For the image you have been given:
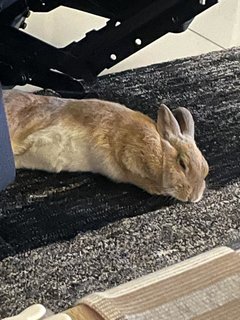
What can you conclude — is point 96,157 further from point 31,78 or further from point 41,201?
point 31,78

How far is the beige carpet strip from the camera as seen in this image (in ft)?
2.47

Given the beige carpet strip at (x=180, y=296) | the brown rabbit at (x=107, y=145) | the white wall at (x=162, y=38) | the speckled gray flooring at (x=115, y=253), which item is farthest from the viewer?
the white wall at (x=162, y=38)

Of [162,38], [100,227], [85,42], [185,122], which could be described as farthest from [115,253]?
[162,38]

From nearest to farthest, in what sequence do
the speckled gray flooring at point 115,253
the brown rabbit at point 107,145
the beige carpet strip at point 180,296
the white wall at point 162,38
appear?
the beige carpet strip at point 180,296 < the speckled gray flooring at point 115,253 < the brown rabbit at point 107,145 < the white wall at point 162,38

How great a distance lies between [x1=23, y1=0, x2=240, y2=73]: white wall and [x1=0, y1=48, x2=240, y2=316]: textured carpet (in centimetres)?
36

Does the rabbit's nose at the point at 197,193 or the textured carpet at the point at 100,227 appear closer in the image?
the textured carpet at the point at 100,227

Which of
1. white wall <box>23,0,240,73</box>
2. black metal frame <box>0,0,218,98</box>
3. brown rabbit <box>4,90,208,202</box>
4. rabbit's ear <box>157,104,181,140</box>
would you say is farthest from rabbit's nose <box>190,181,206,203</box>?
white wall <box>23,0,240,73</box>

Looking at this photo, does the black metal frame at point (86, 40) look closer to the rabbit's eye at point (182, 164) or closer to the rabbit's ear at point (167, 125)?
the rabbit's ear at point (167, 125)

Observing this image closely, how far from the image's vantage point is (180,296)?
781 mm

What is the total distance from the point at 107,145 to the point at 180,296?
0.78 m

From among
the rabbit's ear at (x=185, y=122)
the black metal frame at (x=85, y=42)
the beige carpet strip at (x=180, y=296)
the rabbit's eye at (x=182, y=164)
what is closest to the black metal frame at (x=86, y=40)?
the black metal frame at (x=85, y=42)

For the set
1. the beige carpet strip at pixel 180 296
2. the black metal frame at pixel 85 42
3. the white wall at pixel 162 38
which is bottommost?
the white wall at pixel 162 38

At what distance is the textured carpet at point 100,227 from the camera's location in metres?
1.30

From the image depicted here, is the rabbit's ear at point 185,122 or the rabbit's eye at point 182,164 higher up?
the rabbit's ear at point 185,122
